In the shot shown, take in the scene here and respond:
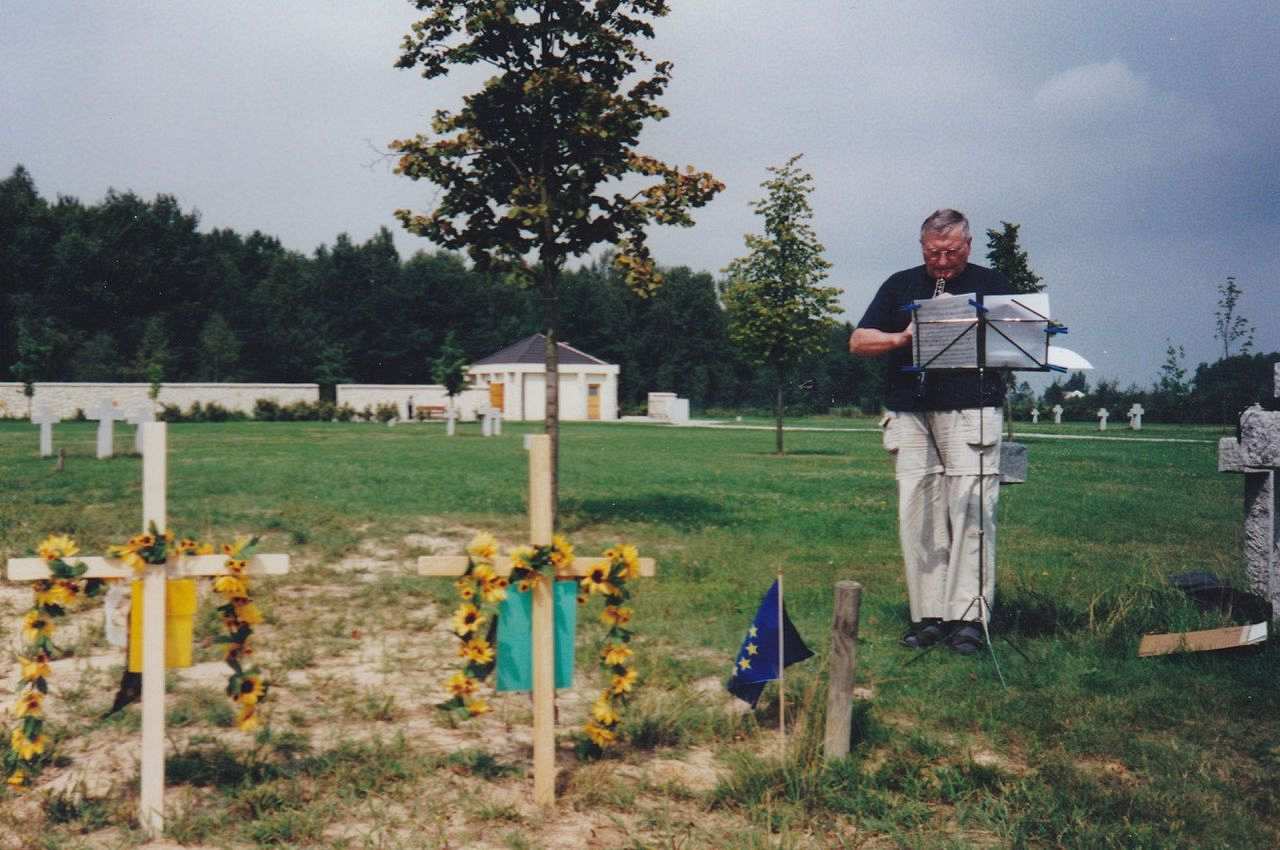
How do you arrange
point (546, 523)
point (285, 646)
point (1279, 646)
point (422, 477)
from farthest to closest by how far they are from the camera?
point (422, 477), point (285, 646), point (1279, 646), point (546, 523)

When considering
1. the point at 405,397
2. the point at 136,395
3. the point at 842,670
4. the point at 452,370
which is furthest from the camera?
the point at 405,397

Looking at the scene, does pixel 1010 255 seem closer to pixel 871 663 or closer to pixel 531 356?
pixel 871 663

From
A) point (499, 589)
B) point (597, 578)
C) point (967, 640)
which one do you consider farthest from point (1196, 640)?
point (499, 589)

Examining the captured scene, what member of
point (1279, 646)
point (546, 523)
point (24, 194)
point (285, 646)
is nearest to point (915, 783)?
point (546, 523)

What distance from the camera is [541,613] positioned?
354 centimetres

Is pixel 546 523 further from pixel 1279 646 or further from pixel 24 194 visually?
pixel 24 194

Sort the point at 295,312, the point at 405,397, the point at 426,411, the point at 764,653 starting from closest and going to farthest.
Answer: the point at 764,653 < the point at 426,411 < the point at 405,397 < the point at 295,312

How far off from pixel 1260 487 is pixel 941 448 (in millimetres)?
1985

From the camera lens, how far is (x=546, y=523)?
11.4ft

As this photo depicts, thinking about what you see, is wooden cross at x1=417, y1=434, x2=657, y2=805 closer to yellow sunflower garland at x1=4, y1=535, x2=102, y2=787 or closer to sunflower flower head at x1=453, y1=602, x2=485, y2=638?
sunflower flower head at x1=453, y1=602, x2=485, y2=638

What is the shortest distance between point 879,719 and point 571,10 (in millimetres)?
7444

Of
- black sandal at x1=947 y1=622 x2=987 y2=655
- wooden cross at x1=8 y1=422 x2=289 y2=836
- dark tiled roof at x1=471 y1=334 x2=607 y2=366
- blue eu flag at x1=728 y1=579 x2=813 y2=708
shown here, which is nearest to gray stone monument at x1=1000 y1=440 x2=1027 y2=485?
black sandal at x1=947 y1=622 x2=987 y2=655

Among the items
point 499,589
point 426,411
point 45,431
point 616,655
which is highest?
point 426,411

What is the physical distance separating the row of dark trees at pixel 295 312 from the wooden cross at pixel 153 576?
46557 mm
